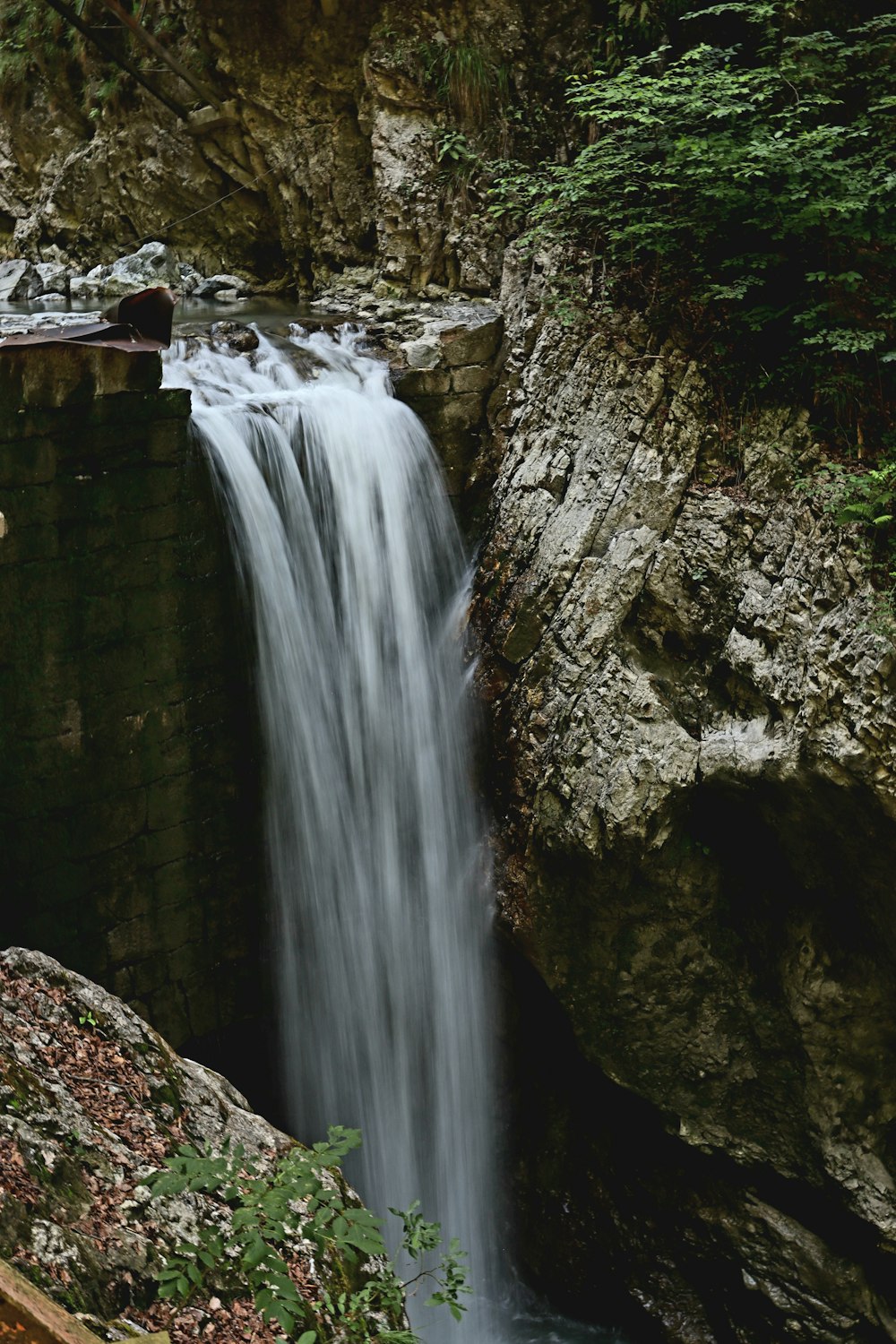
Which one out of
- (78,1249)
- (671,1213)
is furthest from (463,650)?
(78,1249)

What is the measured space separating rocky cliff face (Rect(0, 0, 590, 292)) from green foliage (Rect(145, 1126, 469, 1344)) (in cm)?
674

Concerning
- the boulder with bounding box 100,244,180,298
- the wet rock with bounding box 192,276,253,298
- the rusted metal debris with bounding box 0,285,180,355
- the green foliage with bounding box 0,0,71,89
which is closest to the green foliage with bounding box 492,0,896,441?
the rusted metal debris with bounding box 0,285,180,355

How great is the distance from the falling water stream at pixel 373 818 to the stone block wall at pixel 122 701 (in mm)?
331

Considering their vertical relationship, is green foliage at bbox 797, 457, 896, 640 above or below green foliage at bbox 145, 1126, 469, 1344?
above

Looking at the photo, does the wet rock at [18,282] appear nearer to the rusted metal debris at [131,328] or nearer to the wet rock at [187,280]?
the wet rock at [187,280]

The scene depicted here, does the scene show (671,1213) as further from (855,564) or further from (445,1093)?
(855,564)

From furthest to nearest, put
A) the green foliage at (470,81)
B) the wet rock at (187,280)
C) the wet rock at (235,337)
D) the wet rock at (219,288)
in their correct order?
the wet rock at (187,280)
the wet rock at (219,288)
the green foliage at (470,81)
the wet rock at (235,337)

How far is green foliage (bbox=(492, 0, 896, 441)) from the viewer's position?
586 centimetres

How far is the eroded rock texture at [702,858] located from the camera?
583 centimetres

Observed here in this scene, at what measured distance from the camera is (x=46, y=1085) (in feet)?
11.3

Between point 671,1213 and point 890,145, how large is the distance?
6.16 metres

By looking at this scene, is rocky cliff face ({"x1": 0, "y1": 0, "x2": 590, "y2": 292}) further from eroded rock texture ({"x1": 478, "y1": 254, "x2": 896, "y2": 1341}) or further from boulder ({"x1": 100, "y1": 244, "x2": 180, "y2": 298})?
eroded rock texture ({"x1": 478, "y1": 254, "x2": 896, "y2": 1341})

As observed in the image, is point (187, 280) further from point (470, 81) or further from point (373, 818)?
point (373, 818)

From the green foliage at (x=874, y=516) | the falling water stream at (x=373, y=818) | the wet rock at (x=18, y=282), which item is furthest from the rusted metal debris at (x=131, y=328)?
the wet rock at (x=18, y=282)
